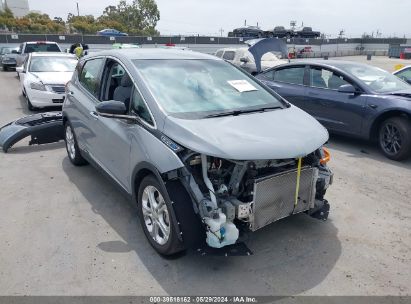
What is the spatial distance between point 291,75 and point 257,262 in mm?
5413

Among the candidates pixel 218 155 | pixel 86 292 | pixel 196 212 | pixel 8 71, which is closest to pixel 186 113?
pixel 218 155

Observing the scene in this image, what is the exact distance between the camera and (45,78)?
988cm

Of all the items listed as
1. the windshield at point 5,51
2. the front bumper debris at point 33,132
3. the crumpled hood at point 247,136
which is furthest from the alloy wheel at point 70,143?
the windshield at point 5,51

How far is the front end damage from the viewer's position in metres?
2.98

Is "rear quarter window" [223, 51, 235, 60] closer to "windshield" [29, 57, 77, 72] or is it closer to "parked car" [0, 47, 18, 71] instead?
"windshield" [29, 57, 77, 72]

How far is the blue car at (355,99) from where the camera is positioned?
604cm

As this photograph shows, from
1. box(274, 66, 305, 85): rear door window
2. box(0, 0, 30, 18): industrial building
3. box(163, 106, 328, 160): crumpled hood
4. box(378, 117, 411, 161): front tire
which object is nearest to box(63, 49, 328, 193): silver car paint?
box(163, 106, 328, 160): crumpled hood

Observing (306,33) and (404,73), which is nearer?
(404,73)

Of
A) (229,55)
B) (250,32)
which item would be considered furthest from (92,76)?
(250,32)

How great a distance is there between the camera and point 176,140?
3088 mm

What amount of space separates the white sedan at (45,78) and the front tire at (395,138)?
7506mm

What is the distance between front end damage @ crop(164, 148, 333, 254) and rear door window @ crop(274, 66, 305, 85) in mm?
4608

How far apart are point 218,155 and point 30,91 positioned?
8287 mm

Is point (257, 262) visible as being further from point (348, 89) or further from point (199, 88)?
point (348, 89)
